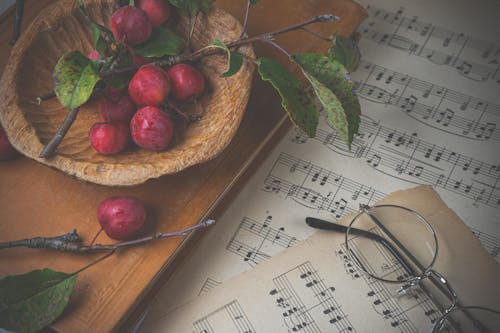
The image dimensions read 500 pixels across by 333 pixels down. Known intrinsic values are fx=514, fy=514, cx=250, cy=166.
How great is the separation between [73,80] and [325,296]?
2.21 ft

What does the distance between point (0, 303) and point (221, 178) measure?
19.2 inches

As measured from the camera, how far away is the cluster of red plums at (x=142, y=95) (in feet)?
3.30

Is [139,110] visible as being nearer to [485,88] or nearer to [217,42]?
[217,42]

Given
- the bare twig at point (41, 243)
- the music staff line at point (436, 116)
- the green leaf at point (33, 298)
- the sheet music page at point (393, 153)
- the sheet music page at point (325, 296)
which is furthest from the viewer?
the music staff line at point (436, 116)

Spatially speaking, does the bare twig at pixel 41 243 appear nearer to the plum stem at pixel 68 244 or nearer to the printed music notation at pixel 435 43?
the plum stem at pixel 68 244

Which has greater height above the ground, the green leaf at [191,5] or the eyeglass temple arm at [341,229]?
the green leaf at [191,5]

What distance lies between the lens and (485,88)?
4.69ft

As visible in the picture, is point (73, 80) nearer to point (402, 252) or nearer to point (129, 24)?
point (129, 24)

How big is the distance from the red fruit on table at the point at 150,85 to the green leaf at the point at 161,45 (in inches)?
2.0

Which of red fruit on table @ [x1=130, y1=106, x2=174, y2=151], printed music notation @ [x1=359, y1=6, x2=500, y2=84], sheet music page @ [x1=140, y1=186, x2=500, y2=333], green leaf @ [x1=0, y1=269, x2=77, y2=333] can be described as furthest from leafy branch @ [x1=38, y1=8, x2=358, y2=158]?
printed music notation @ [x1=359, y1=6, x2=500, y2=84]

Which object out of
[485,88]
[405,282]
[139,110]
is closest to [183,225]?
[139,110]

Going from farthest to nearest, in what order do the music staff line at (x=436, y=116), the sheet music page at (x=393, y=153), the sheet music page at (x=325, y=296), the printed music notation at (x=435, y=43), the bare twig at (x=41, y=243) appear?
the printed music notation at (x=435, y=43) → the music staff line at (x=436, y=116) → the sheet music page at (x=393, y=153) → the sheet music page at (x=325, y=296) → the bare twig at (x=41, y=243)

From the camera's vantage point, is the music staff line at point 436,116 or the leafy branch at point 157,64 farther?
the music staff line at point 436,116

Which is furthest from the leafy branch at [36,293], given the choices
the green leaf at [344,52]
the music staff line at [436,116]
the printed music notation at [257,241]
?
the music staff line at [436,116]
